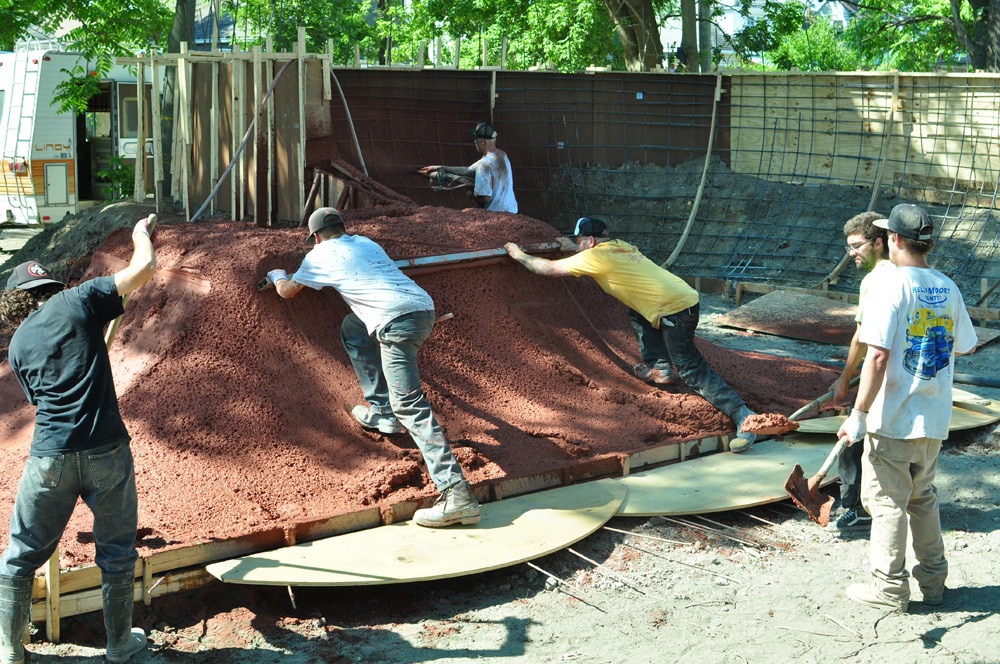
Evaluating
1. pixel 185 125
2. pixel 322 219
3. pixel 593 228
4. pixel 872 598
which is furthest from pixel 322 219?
pixel 185 125

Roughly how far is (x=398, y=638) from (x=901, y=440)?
2406 millimetres

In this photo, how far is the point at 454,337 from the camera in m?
6.68

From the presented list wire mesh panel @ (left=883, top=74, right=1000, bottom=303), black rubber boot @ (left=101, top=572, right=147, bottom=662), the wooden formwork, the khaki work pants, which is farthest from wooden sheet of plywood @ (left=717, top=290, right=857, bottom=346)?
black rubber boot @ (left=101, top=572, right=147, bottom=662)

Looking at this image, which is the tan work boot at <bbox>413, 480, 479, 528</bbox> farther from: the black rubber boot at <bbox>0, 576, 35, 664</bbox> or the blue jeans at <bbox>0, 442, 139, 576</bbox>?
the black rubber boot at <bbox>0, 576, 35, 664</bbox>

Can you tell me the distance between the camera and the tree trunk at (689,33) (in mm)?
15508

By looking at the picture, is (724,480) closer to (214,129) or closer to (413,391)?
(413,391)

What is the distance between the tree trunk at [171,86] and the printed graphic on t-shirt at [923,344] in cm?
757

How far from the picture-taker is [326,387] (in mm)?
6031

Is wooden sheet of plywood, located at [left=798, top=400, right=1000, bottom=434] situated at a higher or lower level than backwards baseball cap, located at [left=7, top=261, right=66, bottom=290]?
lower

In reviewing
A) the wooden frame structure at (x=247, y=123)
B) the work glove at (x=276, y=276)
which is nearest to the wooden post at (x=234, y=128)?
the wooden frame structure at (x=247, y=123)

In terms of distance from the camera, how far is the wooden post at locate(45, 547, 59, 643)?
14.1ft

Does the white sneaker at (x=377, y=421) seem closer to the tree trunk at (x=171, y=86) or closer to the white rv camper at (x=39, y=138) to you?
the tree trunk at (x=171, y=86)

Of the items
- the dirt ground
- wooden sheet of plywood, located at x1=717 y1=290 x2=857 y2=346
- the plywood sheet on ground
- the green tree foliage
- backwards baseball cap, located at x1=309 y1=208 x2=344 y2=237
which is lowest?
the dirt ground

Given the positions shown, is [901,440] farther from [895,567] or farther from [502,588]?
[502,588]
